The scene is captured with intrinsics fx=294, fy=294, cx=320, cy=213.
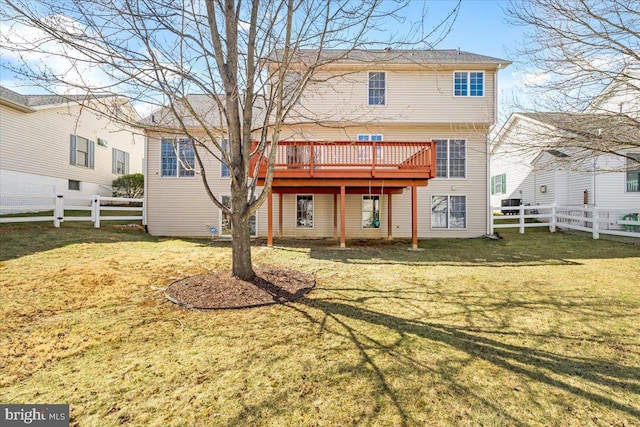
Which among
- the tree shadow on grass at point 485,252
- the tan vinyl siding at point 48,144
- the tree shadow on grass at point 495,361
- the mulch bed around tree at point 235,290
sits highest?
the tan vinyl siding at point 48,144

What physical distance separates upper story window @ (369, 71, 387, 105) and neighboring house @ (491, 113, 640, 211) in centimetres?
496

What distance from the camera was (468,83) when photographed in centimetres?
1227

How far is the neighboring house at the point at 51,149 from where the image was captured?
1186cm

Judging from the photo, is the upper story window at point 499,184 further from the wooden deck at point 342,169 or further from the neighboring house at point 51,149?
the neighboring house at point 51,149

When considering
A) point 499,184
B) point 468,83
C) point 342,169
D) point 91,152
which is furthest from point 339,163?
point 499,184

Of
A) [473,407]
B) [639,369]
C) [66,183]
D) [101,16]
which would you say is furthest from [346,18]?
[66,183]

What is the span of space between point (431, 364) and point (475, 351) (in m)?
0.62

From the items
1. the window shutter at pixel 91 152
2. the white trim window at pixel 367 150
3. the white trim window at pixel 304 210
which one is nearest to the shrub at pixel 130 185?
the window shutter at pixel 91 152

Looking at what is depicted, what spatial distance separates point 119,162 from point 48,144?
4.71 metres

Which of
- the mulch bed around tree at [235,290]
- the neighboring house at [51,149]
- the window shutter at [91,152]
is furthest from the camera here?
the window shutter at [91,152]

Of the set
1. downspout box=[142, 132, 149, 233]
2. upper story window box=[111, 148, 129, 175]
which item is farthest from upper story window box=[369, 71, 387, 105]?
upper story window box=[111, 148, 129, 175]

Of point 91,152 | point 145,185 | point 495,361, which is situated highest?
point 91,152

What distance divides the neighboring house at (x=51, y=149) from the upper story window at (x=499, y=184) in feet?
68.7

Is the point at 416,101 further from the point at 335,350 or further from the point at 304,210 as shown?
the point at 335,350
